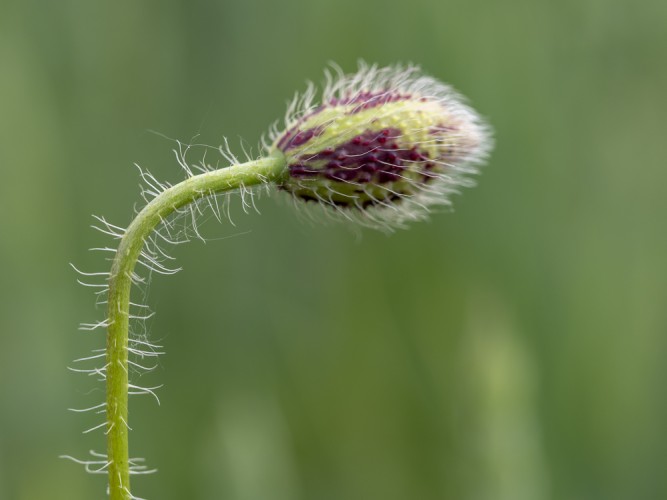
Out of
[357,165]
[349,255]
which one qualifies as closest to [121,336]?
[357,165]

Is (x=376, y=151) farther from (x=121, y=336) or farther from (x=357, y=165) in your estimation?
(x=121, y=336)

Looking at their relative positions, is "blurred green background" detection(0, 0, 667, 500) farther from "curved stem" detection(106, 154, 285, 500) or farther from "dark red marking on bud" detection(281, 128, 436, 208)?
"curved stem" detection(106, 154, 285, 500)

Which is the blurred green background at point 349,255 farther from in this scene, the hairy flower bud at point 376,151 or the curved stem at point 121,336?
the curved stem at point 121,336

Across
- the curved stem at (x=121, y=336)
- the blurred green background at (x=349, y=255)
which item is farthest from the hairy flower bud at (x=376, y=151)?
the blurred green background at (x=349, y=255)

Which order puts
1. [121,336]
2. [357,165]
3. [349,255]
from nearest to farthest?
1. [121,336]
2. [357,165]
3. [349,255]

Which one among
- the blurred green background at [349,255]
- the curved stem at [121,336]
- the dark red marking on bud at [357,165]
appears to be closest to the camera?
the curved stem at [121,336]
